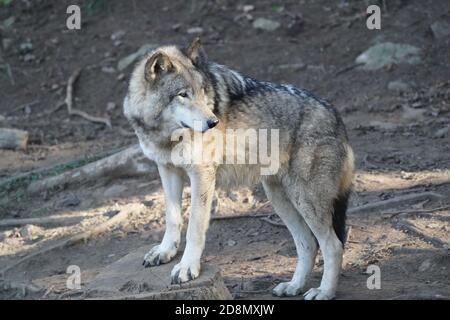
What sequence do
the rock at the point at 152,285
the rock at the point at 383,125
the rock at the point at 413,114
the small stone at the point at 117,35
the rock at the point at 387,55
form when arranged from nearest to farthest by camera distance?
the rock at the point at 152,285 → the rock at the point at 383,125 → the rock at the point at 413,114 → the rock at the point at 387,55 → the small stone at the point at 117,35

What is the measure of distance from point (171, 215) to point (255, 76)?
640 centimetres

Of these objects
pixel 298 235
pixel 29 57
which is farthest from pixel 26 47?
pixel 298 235

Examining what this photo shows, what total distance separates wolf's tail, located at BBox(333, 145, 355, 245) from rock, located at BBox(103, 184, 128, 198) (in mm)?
3733

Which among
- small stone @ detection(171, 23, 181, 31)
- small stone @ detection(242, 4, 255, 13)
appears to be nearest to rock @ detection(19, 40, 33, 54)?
small stone @ detection(171, 23, 181, 31)

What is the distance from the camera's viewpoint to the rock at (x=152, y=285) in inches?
226

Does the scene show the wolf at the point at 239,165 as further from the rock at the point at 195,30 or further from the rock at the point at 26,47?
the rock at the point at 26,47

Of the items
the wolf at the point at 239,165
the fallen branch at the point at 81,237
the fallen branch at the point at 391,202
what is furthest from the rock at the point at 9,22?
the fallen branch at the point at 391,202

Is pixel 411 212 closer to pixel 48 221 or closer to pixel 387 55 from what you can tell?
pixel 48 221

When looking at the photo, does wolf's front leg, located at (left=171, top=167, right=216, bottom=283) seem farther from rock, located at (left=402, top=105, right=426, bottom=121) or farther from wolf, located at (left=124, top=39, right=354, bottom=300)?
rock, located at (left=402, top=105, right=426, bottom=121)

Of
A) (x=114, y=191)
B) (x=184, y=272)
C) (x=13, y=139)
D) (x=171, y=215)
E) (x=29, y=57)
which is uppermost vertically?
(x=171, y=215)

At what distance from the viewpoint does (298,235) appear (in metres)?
6.62

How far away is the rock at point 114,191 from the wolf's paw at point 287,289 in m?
3.42

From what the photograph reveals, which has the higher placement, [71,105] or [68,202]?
[71,105]

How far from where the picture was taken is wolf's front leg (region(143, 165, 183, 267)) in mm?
6461
